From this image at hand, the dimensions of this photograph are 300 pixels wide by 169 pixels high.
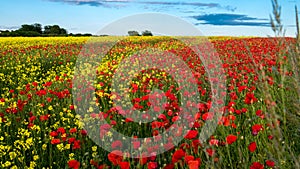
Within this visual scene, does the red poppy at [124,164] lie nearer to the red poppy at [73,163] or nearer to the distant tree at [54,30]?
the red poppy at [73,163]

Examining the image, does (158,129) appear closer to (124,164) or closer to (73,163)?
(73,163)

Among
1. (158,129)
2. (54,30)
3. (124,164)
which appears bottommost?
(158,129)

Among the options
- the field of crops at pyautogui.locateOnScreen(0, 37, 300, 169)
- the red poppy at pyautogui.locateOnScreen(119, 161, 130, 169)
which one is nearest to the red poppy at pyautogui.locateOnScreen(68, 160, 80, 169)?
the field of crops at pyautogui.locateOnScreen(0, 37, 300, 169)

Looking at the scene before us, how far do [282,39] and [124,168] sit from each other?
1.08 meters

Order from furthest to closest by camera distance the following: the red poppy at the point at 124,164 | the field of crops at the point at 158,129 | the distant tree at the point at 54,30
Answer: the distant tree at the point at 54,30, the field of crops at the point at 158,129, the red poppy at the point at 124,164

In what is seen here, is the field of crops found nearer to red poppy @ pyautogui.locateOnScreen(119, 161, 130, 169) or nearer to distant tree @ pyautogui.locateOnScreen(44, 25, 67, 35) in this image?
red poppy @ pyautogui.locateOnScreen(119, 161, 130, 169)

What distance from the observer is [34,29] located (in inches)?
1829

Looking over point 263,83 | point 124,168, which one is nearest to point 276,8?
point 263,83

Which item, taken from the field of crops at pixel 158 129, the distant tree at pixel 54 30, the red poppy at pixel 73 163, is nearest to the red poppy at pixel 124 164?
the field of crops at pixel 158 129

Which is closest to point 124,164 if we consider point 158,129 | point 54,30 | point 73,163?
point 73,163

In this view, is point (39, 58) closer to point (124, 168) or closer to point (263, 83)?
point (124, 168)

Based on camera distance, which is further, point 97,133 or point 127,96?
point 127,96

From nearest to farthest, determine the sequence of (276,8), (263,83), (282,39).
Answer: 1. (263,83)
2. (276,8)
3. (282,39)

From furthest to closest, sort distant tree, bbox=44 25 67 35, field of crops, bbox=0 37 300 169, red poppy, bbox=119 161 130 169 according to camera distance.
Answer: distant tree, bbox=44 25 67 35
field of crops, bbox=0 37 300 169
red poppy, bbox=119 161 130 169
